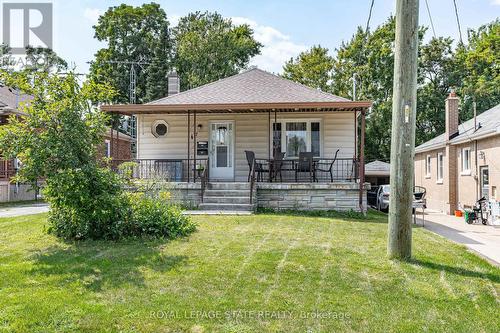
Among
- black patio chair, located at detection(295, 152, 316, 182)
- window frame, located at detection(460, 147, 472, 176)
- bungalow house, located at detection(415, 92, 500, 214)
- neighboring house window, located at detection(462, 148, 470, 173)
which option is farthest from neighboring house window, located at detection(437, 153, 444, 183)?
black patio chair, located at detection(295, 152, 316, 182)

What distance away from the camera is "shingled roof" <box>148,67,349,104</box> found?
12.5 m

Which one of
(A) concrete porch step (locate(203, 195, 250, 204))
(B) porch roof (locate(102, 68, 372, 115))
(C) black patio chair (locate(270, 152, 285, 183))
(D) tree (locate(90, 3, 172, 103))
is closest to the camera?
(A) concrete porch step (locate(203, 195, 250, 204))

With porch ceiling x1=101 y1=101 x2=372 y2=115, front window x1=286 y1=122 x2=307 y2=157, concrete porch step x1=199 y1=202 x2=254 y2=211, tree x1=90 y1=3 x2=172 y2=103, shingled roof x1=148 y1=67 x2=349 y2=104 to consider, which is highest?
tree x1=90 y1=3 x2=172 y2=103

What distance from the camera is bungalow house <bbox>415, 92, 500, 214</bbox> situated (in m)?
13.7

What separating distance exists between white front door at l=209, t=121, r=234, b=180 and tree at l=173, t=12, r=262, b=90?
55.1ft

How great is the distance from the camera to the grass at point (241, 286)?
3.34 meters

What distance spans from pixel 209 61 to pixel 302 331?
28198 mm

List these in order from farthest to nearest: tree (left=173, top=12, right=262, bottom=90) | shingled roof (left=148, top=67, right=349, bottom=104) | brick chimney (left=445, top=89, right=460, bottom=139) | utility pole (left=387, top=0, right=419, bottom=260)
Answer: tree (left=173, top=12, right=262, bottom=90) → brick chimney (left=445, top=89, right=460, bottom=139) → shingled roof (left=148, top=67, right=349, bottom=104) → utility pole (left=387, top=0, right=419, bottom=260)

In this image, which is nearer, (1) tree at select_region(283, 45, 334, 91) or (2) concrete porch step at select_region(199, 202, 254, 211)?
(2) concrete porch step at select_region(199, 202, 254, 211)

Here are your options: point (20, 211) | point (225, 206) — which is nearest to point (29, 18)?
point (20, 211)

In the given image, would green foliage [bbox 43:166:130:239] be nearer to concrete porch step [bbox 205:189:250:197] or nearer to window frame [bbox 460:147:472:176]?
concrete porch step [bbox 205:189:250:197]

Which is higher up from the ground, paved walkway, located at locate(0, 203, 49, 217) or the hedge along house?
the hedge along house

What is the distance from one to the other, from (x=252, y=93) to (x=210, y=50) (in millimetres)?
17313

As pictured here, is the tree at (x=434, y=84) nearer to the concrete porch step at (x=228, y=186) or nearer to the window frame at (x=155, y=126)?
the window frame at (x=155, y=126)
